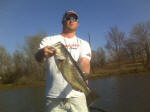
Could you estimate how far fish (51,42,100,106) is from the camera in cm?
300

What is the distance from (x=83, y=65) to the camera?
358 cm

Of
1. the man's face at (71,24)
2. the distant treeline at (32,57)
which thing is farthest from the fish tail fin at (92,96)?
the distant treeline at (32,57)

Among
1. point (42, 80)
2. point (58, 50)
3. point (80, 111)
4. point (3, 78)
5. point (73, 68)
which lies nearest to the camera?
point (58, 50)

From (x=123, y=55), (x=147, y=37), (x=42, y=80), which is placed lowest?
(x=42, y=80)

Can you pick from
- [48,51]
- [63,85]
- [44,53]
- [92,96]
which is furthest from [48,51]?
[92,96]

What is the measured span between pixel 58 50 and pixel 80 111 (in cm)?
142

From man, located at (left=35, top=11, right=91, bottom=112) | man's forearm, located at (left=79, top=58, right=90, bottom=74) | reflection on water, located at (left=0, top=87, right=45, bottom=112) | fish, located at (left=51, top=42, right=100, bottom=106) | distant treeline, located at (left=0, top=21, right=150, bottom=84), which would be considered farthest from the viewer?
distant treeline, located at (left=0, top=21, right=150, bottom=84)

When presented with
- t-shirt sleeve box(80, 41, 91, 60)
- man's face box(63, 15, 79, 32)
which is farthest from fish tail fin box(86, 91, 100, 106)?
man's face box(63, 15, 79, 32)

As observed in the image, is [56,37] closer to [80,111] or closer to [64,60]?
[64,60]

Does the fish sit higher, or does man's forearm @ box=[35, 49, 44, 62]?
man's forearm @ box=[35, 49, 44, 62]

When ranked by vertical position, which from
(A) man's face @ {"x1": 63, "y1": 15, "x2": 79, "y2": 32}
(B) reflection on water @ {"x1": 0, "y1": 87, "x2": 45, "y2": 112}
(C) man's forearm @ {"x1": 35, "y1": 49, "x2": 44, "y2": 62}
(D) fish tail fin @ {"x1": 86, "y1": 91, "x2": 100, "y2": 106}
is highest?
(A) man's face @ {"x1": 63, "y1": 15, "x2": 79, "y2": 32}

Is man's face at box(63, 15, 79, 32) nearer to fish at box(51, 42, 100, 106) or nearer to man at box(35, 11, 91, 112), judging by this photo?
man at box(35, 11, 91, 112)

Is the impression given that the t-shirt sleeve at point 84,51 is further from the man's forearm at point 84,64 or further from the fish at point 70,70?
the fish at point 70,70

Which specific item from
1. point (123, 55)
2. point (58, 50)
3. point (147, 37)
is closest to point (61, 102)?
point (58, 50)
